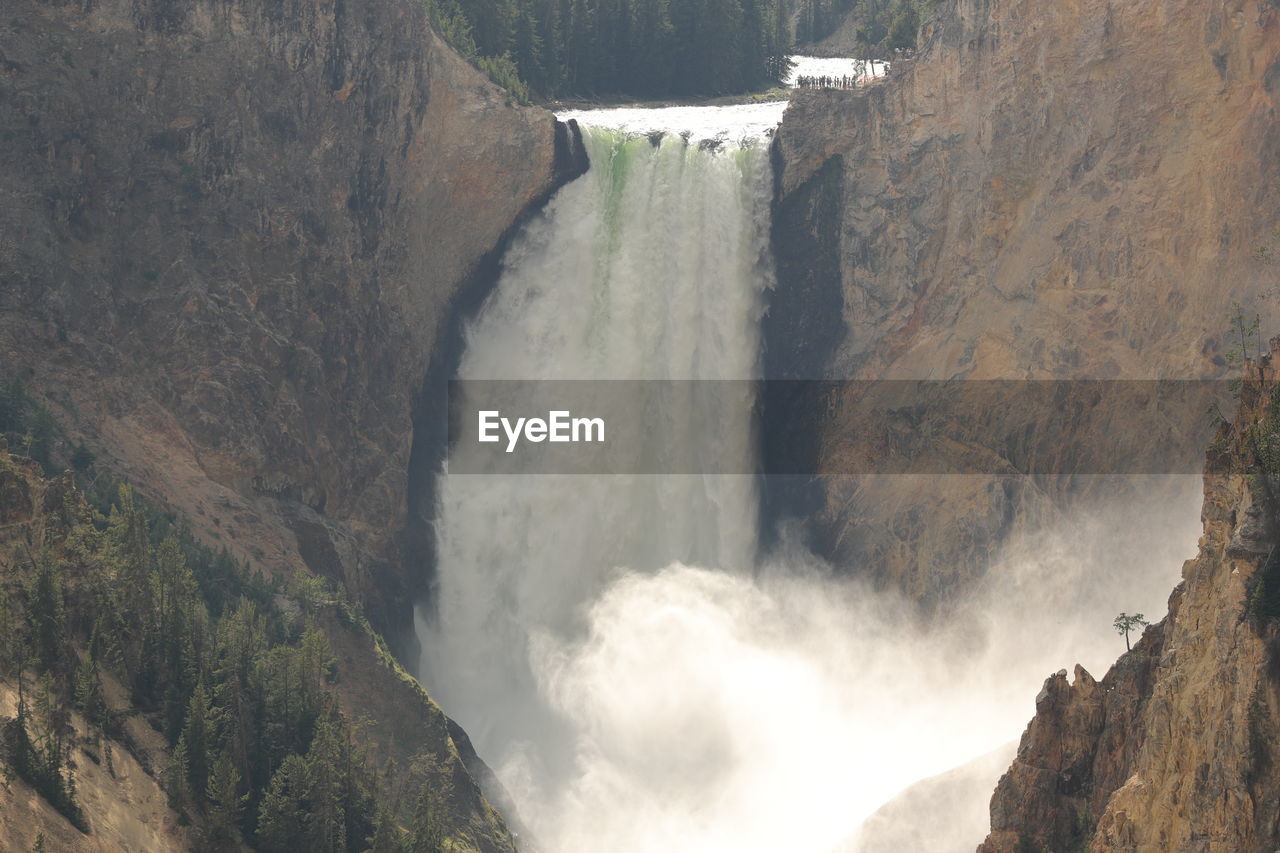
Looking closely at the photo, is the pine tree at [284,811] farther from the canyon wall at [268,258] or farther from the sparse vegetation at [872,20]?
the sparse vegetation at [872,20]

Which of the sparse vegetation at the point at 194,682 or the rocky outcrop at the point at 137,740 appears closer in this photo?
the rocky outcrop at the point at 137,740

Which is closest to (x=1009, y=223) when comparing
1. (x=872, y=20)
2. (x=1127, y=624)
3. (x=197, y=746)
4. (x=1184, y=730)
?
(x=1127, y=624)

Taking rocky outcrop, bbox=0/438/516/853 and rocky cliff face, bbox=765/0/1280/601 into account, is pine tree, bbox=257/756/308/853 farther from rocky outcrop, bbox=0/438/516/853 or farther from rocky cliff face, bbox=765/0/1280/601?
rocky cliff face, bbox=765/0/1280/601

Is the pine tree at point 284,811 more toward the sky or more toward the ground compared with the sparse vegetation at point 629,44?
more toward the ground

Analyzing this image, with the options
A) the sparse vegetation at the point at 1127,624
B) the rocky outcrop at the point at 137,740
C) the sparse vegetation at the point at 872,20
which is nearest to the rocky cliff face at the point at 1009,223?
the sparse vegetation at the point at 1127,624

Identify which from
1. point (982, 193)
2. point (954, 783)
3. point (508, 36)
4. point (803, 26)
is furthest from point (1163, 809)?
point (803, 26)

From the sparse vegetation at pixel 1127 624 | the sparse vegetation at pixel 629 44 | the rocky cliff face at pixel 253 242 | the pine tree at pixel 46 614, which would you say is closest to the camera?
the pine tree at pixel 46 614

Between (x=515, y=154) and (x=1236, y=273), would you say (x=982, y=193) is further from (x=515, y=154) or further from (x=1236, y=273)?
(x=515, y=154)

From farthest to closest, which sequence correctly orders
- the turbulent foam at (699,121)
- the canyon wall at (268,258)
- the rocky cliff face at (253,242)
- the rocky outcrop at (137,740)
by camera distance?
1. the turbulent foam at (699,121)
2. the rocky cliff face at (253,242)
3. the canyon wall at (268,258)
4. the rocky outcrop at (137,740)
